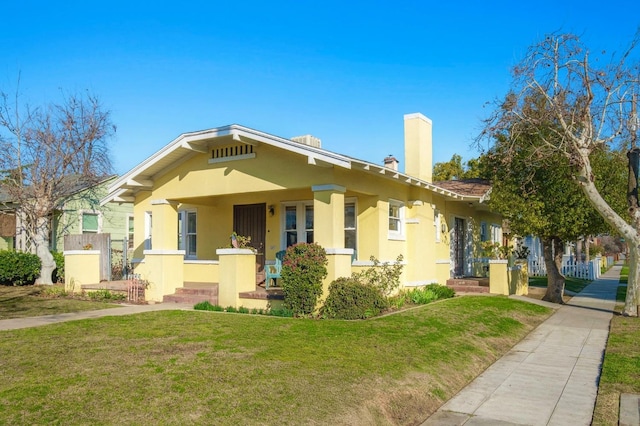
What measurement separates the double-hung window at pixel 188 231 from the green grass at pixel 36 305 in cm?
403

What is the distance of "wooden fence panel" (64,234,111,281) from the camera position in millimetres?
19172

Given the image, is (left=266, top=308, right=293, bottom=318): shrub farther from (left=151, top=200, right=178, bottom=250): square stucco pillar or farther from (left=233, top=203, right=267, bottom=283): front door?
(left=151, top=200, right=178, bottom=250): square stucco pillar

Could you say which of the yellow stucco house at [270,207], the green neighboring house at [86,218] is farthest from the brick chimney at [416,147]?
the green neighboring house at [86,218]

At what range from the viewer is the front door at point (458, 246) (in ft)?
68.6

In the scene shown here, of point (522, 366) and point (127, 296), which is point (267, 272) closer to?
point (127, 296)

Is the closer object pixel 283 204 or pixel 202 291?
pixel 202 291

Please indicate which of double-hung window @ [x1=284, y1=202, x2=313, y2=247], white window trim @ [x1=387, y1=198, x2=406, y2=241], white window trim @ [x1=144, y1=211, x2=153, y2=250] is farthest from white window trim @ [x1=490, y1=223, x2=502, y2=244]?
white window trim @ [x1=144, y1=211, x2=153, y2=250]

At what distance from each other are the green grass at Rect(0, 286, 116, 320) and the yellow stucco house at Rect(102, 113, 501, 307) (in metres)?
1.87

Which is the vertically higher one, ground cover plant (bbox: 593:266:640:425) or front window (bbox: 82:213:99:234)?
front window (bbox: 82:213:99:234)

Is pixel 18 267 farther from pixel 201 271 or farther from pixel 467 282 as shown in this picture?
pixel 467 282

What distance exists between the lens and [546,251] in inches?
690

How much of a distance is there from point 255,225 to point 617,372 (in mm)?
10801

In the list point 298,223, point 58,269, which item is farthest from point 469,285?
point 58,269

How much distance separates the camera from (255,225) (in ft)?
54.9
